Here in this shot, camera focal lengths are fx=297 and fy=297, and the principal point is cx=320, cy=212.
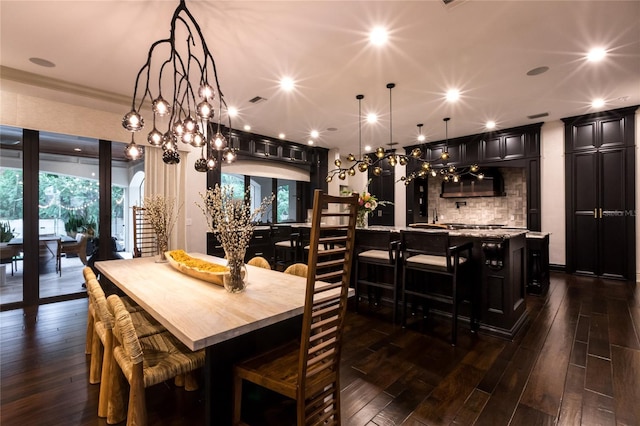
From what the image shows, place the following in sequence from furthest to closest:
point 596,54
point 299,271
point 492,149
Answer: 1. point 492,149
2. point 596,54
3. point 299,271

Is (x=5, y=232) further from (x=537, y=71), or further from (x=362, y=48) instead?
(x=537, y=71)

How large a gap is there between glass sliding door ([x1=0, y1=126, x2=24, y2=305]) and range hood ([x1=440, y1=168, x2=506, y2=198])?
7.68m

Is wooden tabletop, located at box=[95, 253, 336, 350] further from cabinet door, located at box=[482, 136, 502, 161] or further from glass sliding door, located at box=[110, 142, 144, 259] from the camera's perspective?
cabinet door, located at box=[482, 136, 502, 161]

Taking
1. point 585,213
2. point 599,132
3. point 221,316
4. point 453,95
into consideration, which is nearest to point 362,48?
point 453,95

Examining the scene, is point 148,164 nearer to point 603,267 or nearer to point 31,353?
point 31,353

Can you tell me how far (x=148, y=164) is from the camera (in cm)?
470

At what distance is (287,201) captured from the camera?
7.75 m

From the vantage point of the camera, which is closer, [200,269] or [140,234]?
[200,269]

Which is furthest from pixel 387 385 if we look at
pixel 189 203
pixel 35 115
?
pixel 35 115

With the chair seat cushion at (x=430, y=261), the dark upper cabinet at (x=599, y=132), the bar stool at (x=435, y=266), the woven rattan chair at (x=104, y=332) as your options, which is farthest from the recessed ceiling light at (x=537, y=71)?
the woven rattan chair at (x=104, y=332)

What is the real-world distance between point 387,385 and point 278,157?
5509 mm

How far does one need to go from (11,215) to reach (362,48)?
487 cm

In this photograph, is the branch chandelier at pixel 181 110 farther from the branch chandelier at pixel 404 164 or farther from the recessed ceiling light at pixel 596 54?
the recessed ceiling light at pixel 596 54

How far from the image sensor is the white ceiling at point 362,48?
2.43 meters
